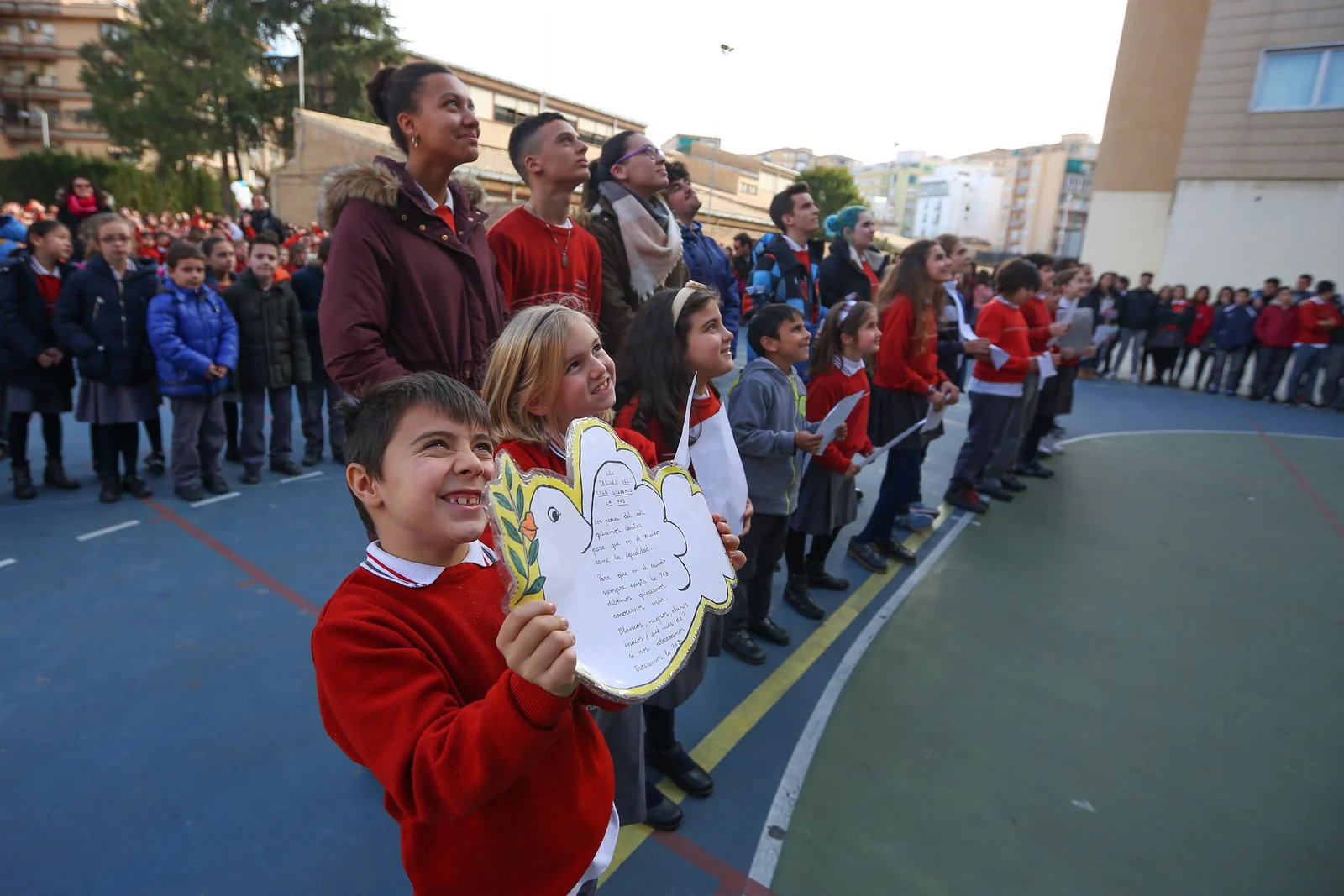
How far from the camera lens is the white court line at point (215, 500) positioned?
436 centimetres

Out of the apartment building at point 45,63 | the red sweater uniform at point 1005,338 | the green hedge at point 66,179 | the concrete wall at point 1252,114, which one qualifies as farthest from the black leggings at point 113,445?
the apartment building at point 45,63

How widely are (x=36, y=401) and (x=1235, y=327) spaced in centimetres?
1512

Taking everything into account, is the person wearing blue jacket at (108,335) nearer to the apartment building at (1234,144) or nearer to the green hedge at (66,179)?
the apartment building at (1234,144)

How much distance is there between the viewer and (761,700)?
290 centimetres

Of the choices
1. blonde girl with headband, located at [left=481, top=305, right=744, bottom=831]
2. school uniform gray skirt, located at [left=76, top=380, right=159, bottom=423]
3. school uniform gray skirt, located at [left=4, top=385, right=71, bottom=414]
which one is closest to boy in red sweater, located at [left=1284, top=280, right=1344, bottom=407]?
blonde girl with headband, located at [left=481, top=305, right=744, bottom=831]

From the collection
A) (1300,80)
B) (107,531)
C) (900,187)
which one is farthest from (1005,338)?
(900,187)

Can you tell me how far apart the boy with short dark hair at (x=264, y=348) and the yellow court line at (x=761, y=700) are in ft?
12.7

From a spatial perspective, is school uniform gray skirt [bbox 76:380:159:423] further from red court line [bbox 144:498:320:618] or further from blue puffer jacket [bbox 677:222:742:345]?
blue puffer jacket [bbox 677:222:742:345]

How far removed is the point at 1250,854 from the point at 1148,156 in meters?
20.2

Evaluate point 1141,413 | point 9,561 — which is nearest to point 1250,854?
point 9,561

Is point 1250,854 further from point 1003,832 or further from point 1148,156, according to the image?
point 1148,156

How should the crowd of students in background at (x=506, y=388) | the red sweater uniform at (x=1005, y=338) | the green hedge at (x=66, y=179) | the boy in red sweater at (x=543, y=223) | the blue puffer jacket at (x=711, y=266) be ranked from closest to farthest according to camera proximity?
the crowd of students in background at (x=506, y=388) → the boy in red sweater at (x=543, y=223) → the blue puffer jacket at (x=711, y=266) → the red sweater uniform at (x=1005, y=338) → the green hedge at (x=66, y=179)

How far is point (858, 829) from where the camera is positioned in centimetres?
223

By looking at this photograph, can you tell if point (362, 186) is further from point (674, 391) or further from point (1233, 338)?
point (1233, 338)
